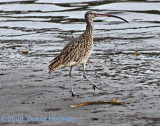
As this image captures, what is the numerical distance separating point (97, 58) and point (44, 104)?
493 centimetres

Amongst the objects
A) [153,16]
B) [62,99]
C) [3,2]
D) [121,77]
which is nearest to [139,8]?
[153,16]

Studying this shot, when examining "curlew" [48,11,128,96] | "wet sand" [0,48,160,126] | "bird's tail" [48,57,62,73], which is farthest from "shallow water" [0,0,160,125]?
"bird's tail" [48,57,62,73]

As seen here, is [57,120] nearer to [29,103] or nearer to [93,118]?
[93,118]

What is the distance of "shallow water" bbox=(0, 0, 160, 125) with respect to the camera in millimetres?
9609

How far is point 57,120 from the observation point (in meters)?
7.09

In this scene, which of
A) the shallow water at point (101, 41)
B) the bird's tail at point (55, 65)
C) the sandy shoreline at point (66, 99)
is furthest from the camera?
the shallow water at point (101, 41)

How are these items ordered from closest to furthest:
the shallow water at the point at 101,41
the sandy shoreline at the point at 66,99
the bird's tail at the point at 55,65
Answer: the sandy shoreline at the point at 66,99, the bird's tail at the point at 55,65, the shallow water at the point at 101,41

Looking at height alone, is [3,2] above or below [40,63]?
above

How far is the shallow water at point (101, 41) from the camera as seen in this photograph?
31.5 feet

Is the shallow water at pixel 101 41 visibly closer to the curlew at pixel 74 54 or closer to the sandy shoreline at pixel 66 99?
the sandy shoreline at pixel 66 99

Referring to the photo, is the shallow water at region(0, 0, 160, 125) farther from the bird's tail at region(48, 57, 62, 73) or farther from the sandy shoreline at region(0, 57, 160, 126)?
the bird's tail at region(48, 57, 62, 73)

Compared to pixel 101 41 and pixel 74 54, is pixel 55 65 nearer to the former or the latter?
pixel 74 54

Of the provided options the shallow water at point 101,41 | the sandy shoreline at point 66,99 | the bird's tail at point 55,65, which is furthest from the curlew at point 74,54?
the shallow water at point 101,41

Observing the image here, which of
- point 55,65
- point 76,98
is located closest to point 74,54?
point 55,65
